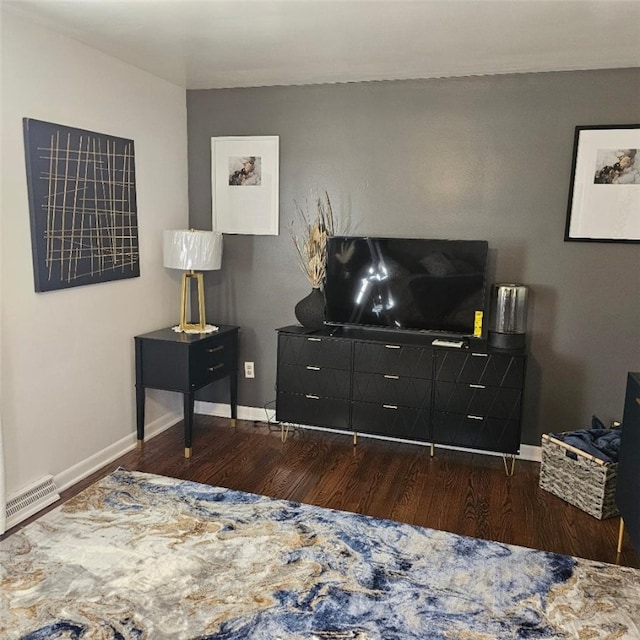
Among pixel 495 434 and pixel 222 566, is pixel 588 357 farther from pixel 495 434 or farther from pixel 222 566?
pixel 222 566

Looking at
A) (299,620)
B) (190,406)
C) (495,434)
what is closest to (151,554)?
(299,620)

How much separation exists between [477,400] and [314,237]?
1.46 meters

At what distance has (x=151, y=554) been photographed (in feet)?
8.26

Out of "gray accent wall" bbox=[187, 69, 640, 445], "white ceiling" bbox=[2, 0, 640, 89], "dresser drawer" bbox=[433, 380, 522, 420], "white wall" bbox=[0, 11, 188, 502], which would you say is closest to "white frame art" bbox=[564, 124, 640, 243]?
"gray accent wall" bbox=[187, 69, 640, 445]

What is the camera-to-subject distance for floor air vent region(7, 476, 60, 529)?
274 centimetres

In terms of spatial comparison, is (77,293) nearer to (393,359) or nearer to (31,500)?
(31,500)

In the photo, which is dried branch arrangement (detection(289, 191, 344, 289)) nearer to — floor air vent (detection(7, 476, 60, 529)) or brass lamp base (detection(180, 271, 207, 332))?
brass lamp base (detection(180, 271, 207, 332))

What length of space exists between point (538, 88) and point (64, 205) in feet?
8.86

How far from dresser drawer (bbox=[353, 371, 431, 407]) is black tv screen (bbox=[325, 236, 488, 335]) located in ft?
1.12

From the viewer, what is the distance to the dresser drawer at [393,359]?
11.3 ft

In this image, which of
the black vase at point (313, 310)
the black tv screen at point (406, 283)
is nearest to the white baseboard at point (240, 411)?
the black vase at point (313, 310)

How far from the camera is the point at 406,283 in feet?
11.7

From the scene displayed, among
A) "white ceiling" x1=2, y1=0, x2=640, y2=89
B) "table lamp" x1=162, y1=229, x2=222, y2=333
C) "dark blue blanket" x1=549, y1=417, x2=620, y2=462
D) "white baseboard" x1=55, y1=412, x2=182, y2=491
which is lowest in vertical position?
"white baseboard" x1=55, y1=412, x2=182, y2=491

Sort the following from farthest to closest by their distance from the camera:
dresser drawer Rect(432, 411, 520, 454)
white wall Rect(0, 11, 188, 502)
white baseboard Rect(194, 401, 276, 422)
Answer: white baseboard Rect(194, 401, 276, 422) < dresser drawer Rect(432, 411, 520, 454) < white wall Rect(0, 11, 188, 502)
